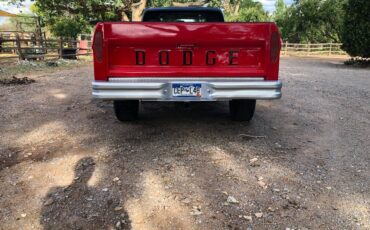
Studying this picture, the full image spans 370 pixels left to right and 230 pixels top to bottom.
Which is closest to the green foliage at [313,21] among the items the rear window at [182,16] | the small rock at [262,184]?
the rear window at [182,16]

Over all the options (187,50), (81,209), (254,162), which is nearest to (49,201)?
(81,209)

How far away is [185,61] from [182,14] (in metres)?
2.41

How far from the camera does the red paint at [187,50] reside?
3777mm

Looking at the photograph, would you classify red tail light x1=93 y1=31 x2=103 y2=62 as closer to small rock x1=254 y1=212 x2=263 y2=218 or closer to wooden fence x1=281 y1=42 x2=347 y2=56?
small rock x1=254 y1=212 x2=263 y2=218

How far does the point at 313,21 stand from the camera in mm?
37156

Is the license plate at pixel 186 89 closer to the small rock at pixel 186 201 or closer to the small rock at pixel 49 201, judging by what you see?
the small rock at pixel 186 201

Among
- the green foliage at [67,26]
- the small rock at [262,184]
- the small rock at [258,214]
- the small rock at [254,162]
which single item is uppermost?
the green foliage at [67,26]

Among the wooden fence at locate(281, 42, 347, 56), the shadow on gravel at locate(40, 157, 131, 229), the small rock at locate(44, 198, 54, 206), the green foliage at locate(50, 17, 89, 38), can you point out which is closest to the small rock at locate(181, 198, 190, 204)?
the shadow on gravel at locate(40, 157, 131, 229)

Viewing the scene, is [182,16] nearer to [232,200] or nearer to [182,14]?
[182,14]

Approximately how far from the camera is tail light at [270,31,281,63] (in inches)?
151

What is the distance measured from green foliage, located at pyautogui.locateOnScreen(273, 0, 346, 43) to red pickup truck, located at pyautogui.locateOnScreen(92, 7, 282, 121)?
31.4 m

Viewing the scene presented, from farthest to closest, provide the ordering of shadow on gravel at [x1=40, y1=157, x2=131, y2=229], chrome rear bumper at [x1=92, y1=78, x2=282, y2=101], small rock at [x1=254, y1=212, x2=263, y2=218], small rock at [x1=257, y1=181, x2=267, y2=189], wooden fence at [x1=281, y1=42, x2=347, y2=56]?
wooden fence at [x1=281, y1=42, x2=347, y2=56] < chrome rear bumper at [x1=92, y1=78, x2=282, y2=101] < small rock at [x1=257, y1=181, x2=267, y2=189] < small rock at [x1=254, y1=212, x2=263, y2=218] < shadow on gravel at [x1=40, y1=157, x2=131, y2=229]

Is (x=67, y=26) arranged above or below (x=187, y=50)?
above

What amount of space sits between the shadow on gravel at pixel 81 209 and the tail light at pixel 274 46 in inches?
90.4
